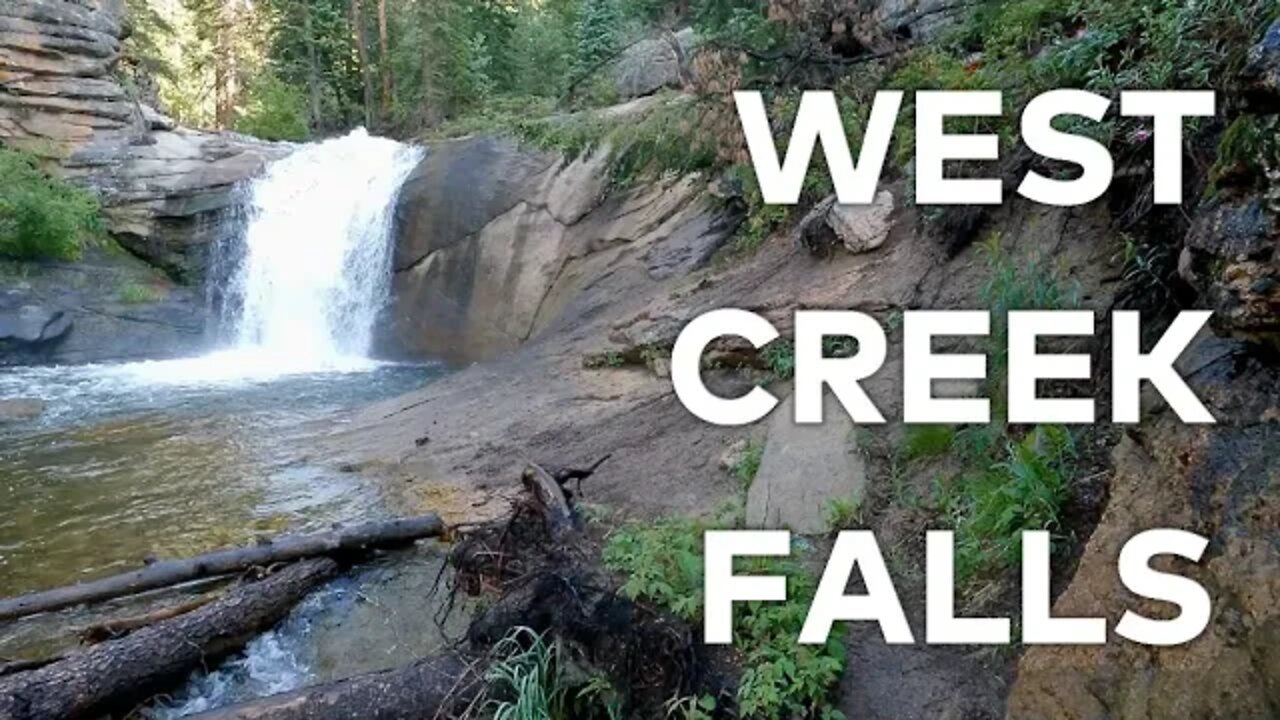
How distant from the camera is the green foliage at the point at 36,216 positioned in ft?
44.8

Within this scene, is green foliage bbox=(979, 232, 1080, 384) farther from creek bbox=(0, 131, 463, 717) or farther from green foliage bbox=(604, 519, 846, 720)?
creek bbox=(0, 131, 463, 717)

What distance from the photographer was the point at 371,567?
546cm

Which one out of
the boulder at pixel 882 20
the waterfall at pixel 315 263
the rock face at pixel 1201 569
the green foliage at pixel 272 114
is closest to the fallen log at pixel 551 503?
the rock face at pixel 1201 569

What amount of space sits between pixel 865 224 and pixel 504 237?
697 centimetres

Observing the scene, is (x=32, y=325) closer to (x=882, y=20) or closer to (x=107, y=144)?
(x=107, y=144)

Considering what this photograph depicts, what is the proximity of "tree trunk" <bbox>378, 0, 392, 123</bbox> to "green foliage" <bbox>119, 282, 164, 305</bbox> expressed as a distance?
11547 mm

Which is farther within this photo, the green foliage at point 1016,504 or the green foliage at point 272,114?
the green foliage at point 272,114

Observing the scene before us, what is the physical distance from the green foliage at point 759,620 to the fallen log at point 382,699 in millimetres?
771

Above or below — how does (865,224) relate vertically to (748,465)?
above

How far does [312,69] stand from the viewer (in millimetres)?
25156

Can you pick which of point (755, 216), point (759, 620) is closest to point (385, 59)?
point (755, 216)

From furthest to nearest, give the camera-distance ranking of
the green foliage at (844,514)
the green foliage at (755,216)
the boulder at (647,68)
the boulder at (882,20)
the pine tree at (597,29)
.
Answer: the pine tree at (597,29) → the boulder at (647,68) → the green foliage at (755,216) → the boulder at (882,20) → the green foliage at (844,514)

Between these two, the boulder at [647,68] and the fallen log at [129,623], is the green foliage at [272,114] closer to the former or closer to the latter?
the boulder at [647,68]

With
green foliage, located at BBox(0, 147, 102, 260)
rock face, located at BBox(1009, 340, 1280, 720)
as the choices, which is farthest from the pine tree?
rock face, located at BBox(1009, 340, 1280, 720)
